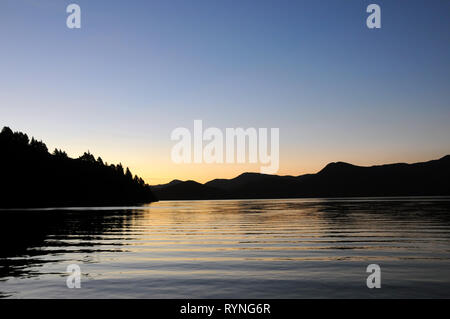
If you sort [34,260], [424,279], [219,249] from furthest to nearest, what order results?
[219,249]
[34,260]
[424,279]

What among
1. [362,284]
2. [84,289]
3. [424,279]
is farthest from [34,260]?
[424,279]

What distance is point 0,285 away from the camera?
1970 cm

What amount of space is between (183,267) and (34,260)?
12.4 metres

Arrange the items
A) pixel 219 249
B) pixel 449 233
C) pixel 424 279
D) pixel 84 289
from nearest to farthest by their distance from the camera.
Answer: pixel 84 289
pixel 424 279
pixel 219 249
pixel 449 233

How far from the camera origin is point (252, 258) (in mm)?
28672
